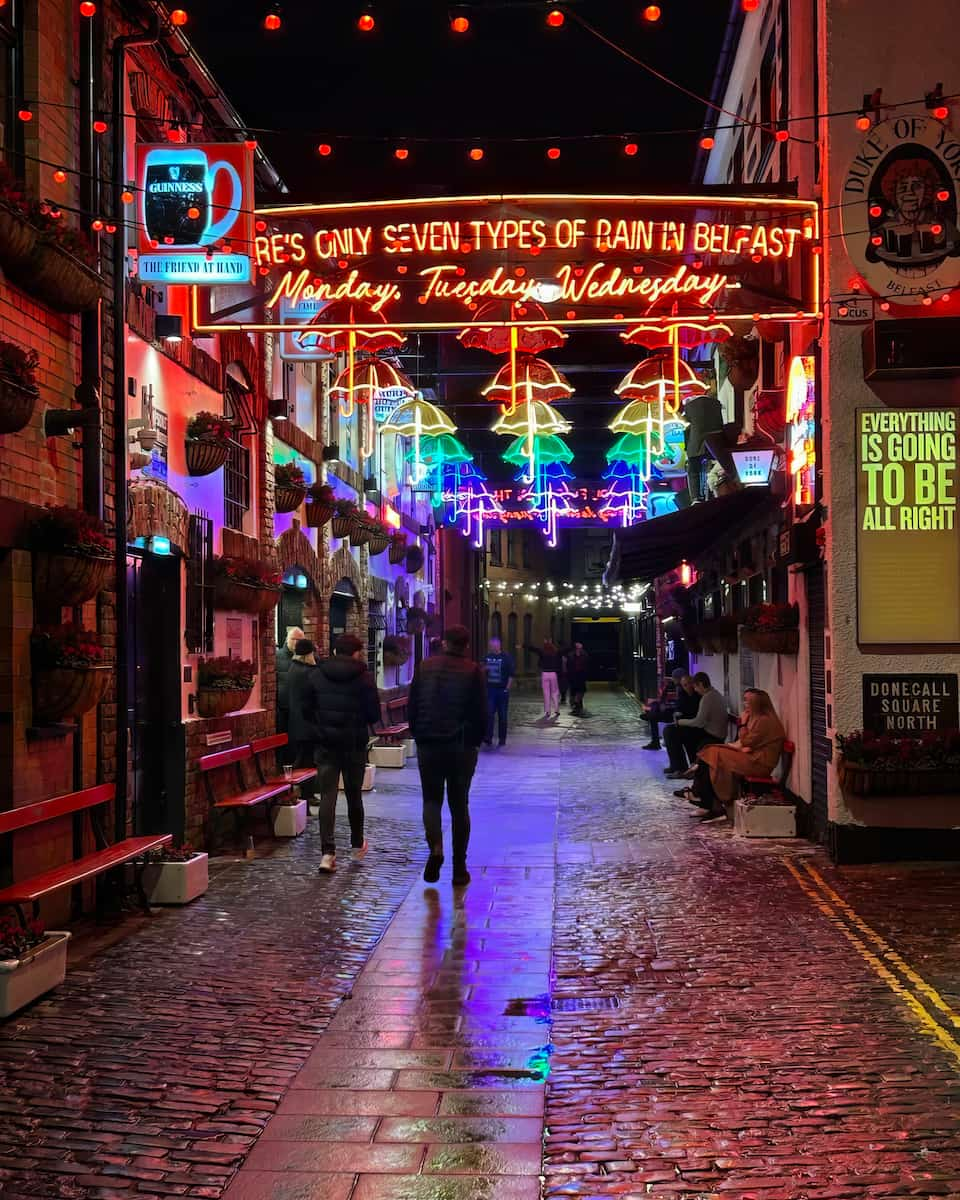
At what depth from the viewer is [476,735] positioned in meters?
9.18

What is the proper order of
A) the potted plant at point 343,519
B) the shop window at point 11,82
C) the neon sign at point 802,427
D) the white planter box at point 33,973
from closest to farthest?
1. the white planter box at point 33,973
2. the shop window at point 11,82
3. the neon sign at point 802,427
4. the potted plant at point 343,519

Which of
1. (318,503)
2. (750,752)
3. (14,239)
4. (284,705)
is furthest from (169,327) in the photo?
(750,752)

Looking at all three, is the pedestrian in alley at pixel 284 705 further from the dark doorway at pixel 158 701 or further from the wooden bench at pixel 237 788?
the dark doorway at pixel 158 701

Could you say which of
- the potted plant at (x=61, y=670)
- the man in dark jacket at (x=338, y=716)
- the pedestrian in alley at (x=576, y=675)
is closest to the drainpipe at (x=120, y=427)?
the potted plant at (x=61, y=670)

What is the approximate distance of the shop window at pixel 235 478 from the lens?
12211 mm

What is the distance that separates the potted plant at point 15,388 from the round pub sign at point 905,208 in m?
6.64

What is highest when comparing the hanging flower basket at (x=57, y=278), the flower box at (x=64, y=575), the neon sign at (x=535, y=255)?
the neon sign at (x=535, y=255)

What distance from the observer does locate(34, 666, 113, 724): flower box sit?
738 centimetres

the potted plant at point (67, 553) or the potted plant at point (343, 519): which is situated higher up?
the potted plant at point (343, 519)

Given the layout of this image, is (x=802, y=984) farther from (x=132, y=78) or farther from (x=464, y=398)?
(x=464, y=398)

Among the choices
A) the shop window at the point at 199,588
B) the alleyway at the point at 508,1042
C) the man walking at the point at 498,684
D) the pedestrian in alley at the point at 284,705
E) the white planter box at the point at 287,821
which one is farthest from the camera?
the man walking at the point at 498,684

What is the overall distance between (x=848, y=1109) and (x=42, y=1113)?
10.3 ft

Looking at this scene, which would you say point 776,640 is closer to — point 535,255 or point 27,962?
point 535,255

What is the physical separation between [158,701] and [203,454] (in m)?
2.18
